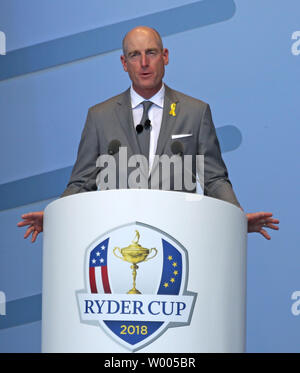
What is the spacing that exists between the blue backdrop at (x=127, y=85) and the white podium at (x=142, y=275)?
53.3 inches

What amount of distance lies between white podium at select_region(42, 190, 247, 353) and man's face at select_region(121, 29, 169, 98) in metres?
0.62

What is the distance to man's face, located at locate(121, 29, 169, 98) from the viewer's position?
3203mm

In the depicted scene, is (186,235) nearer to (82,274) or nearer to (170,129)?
(82,274)

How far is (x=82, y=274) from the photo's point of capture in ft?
8.77

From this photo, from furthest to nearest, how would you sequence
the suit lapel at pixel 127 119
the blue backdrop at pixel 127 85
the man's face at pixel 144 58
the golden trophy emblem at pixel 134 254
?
the blue backdrop at pixel 127 85 < the man's face at pixel 144 58 < the suit lapel at pixel 127 119 < the golden trophy emblem at pixel 134 254

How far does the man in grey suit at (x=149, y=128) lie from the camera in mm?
3104

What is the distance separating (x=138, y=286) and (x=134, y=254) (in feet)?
0.28

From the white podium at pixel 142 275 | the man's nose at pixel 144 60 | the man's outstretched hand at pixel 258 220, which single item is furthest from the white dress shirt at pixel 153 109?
the white podium at pixel 142 275

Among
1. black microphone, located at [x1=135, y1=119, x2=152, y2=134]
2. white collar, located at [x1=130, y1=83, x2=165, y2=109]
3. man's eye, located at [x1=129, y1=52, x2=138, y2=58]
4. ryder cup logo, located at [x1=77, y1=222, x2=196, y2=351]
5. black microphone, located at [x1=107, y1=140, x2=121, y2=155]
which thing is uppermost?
man's eye, located at [x1=129, y1=52, x2=138, y2=58]

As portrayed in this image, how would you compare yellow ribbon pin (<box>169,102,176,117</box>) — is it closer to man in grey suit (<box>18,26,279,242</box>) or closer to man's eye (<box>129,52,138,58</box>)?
man in grey suit (<box>18,26,279,242</box>)

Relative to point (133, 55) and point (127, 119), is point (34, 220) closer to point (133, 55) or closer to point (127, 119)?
point (127, 119)

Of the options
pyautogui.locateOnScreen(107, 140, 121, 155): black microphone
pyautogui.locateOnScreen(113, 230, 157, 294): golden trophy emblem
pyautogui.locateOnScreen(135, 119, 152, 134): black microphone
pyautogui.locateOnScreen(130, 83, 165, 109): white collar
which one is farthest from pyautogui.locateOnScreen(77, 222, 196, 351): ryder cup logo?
pyautogui.locateOnScreen(130, 83, 165, 109): white collar

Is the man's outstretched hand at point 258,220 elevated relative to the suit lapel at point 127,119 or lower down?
lower down

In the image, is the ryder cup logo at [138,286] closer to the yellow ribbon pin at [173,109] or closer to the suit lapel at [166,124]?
the suit lapel at [166,124]
